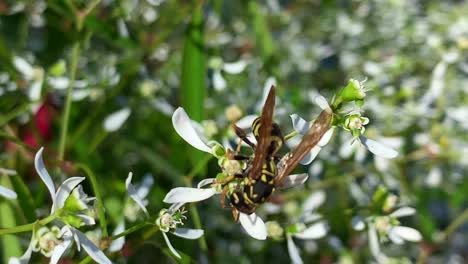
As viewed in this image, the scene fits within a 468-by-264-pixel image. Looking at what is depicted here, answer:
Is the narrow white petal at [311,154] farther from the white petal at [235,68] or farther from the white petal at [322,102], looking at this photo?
the white petal at [235,68]

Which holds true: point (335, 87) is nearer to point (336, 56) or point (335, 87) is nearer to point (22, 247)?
point (336, 56)

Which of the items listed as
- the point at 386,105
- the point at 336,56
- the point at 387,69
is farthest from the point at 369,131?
the point at 336,56

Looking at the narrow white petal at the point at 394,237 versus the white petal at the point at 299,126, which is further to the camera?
the narrow white petal at the point at 394,237

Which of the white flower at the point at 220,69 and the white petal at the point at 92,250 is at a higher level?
the white petal at the point at 92,250

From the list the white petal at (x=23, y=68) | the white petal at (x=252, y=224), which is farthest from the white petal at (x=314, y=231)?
the white petal at (x=23, y=68)

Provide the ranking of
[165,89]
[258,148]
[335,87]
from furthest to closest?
[335,87] < [165,89] < [258,148]

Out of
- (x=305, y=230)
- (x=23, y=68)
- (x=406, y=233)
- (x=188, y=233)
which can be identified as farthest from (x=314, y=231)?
(x=23, y=68)
